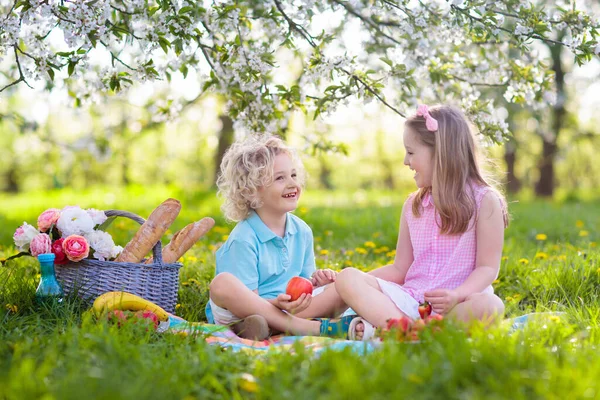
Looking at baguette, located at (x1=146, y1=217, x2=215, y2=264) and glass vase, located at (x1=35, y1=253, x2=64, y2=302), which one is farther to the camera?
baguette, located at (x1=146, y1=217, x2=215, y2=264)

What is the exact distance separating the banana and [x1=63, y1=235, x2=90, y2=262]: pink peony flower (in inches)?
10.2

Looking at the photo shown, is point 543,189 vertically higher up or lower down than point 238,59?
lower down

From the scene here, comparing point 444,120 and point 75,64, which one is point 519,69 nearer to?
point 444,120

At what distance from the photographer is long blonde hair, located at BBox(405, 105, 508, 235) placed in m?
2.99

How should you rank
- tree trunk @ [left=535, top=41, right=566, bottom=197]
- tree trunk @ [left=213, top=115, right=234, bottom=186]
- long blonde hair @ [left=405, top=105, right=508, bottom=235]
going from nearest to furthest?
long blonde hair @ [left=405, top=105, right=508, bottom=235] → tree trunk @ [left=213, top=115, right=234, bottom=186] → tree trunk @ [left=535, top=41, right=566, bottom=197]

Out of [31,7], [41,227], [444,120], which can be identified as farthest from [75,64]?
[444,120]

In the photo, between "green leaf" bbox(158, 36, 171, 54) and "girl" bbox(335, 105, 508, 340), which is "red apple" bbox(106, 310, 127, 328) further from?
"green leaf" bbox(158, 36, 171, 54)

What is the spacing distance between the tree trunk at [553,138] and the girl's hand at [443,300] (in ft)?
28.6

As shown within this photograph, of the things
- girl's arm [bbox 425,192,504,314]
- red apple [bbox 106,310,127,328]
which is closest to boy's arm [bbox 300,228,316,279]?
girl's arm [bbox 425,192,504,314]

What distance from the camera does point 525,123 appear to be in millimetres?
12203

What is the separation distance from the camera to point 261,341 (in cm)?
283

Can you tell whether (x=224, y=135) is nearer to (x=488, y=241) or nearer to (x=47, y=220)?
(x=47, y=220)

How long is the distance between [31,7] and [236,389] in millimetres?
1963

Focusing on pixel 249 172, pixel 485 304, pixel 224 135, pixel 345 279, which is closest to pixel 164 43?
pixel 249 172
